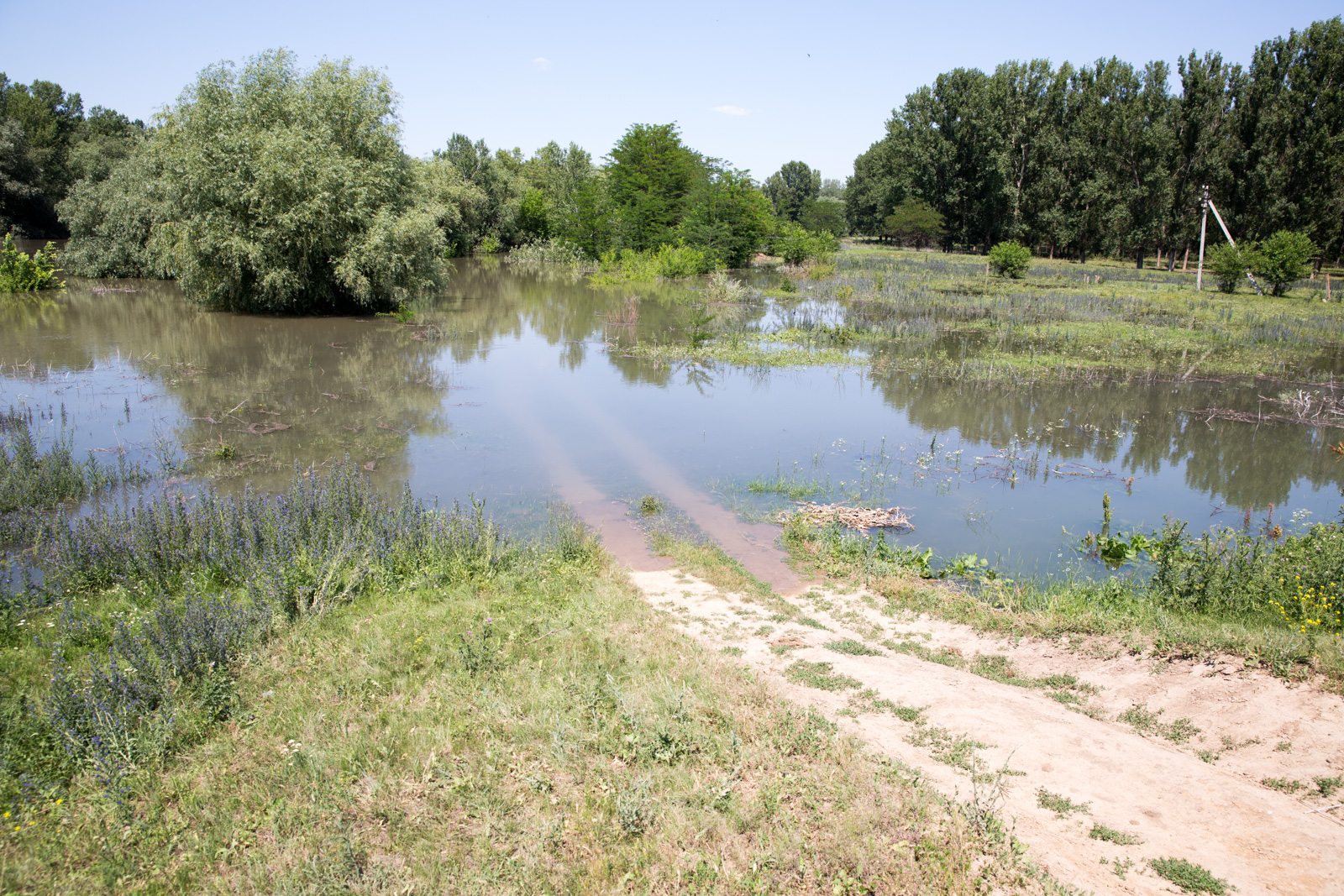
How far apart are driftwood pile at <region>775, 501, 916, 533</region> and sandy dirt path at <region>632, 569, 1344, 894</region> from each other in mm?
2416

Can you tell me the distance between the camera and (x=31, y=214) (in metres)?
49.1

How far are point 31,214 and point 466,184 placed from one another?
29051 mm

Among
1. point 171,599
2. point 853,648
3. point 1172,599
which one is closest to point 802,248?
point 1172,599

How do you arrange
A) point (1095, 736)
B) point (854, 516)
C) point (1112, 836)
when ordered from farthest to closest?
point (854, 516)
point (1095, 736)
point (1112, 836)

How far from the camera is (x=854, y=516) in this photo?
9352 millimetres

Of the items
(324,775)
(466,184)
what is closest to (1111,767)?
(324,775)

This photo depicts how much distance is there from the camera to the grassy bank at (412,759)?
11.6 feet

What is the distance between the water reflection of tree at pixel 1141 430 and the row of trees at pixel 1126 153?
3497 cm

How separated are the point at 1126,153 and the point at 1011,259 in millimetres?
17304

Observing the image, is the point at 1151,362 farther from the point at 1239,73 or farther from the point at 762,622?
the point at 1239,73

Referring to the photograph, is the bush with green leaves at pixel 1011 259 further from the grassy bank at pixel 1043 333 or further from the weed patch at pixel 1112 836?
the weed patch at pixel 1112 836

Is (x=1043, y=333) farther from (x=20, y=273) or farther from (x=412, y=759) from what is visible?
(x=20, y=273)

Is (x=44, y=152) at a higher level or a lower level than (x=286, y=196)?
higher

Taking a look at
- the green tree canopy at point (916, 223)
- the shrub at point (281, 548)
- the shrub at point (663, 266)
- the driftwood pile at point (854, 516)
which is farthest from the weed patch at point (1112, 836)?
the green tree canopy at point (916, 223)
